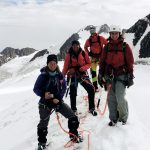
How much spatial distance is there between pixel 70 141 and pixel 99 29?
10410 centimetres

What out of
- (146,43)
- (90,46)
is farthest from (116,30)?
(146,43)

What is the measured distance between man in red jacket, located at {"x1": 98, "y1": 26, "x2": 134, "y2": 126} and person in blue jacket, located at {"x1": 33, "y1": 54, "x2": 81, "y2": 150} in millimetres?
1527

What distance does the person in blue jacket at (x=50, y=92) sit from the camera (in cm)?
1098

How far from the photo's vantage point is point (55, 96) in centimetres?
1116

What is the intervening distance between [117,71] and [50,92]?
2303mm

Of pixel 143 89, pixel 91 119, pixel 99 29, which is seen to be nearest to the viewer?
pixel 91 119

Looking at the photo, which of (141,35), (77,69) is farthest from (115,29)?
(141,35)

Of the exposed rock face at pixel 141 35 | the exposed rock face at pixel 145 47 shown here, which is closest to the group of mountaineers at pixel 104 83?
the exposed rock face at pixel 145 47

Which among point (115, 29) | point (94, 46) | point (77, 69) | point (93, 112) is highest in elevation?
point (115, 29)

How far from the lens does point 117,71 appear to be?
1194 centimetres

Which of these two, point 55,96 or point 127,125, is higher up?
point 55,96

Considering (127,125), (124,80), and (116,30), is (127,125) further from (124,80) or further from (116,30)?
(116,30)

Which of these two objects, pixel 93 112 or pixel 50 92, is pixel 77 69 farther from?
pixel 50 92

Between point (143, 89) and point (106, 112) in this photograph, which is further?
point (143, 89)
